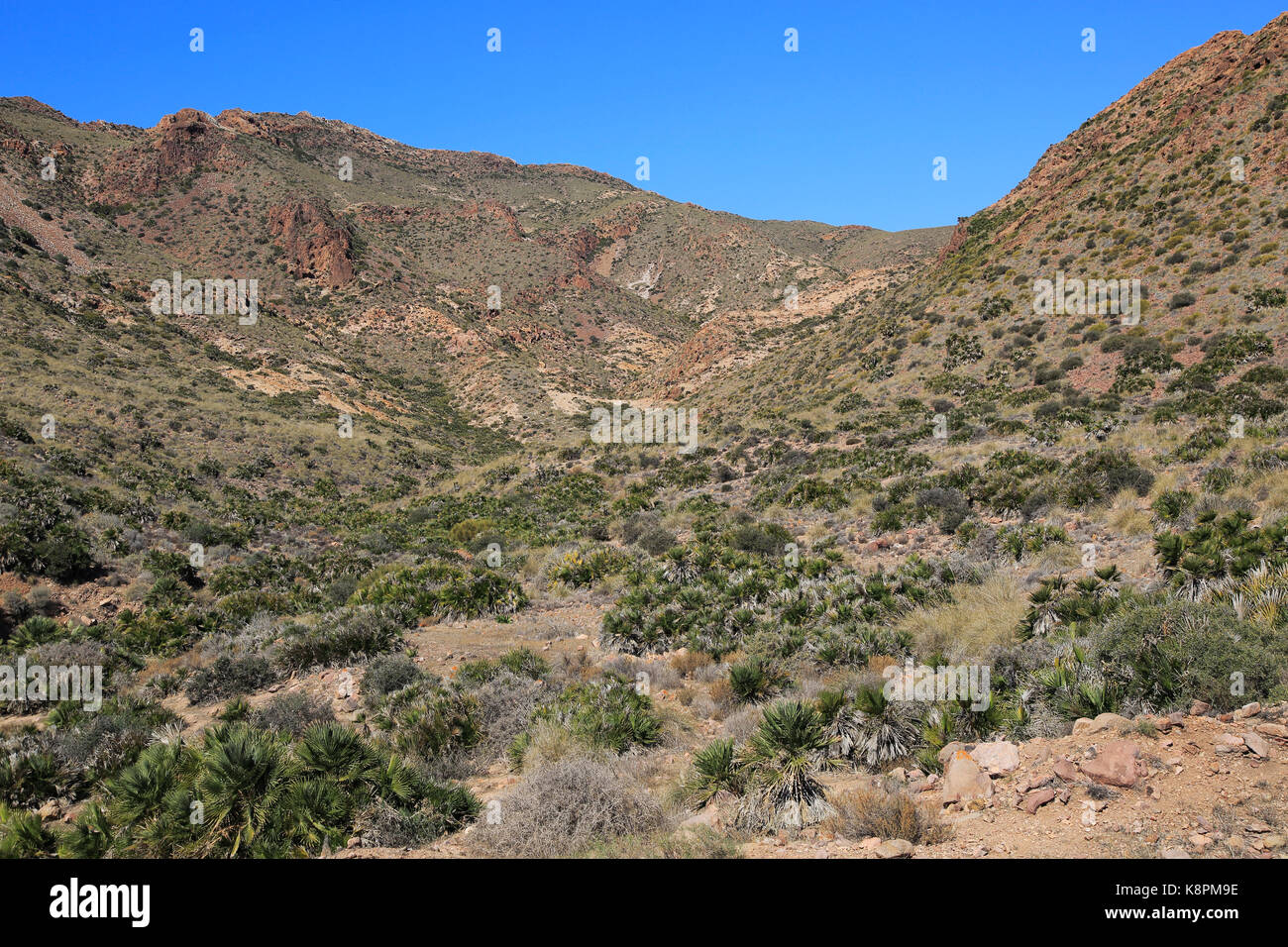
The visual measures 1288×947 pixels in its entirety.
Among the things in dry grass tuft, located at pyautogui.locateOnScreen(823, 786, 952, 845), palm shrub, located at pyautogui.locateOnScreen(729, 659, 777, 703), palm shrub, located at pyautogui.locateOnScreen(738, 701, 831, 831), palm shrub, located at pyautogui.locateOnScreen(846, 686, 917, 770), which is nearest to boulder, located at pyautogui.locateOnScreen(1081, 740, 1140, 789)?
dry grass tuft, located at pyautogui.locateOnScreen(823, 786, 952, 845)

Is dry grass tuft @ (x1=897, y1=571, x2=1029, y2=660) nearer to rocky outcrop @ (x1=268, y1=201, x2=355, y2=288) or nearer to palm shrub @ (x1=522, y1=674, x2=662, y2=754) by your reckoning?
palm shrub @ (x1=522, y1=674, x2=662, y2=754)

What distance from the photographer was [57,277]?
40281 millimetres

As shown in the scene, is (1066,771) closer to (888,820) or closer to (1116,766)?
(1116,766)

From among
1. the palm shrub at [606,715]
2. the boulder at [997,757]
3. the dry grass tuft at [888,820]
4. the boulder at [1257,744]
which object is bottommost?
the palm shrub at [606,715]

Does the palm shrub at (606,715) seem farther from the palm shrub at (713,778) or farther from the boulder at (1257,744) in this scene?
the boulder at (1257,744)

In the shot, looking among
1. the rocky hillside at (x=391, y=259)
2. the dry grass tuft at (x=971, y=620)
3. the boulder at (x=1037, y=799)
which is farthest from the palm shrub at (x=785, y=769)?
the rocky hillside at (x=391, y=259)

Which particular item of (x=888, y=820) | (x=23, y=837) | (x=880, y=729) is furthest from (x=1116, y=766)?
(x=23, y=837)

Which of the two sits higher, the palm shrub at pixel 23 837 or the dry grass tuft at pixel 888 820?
the dry grass tuft at pixel 888 820

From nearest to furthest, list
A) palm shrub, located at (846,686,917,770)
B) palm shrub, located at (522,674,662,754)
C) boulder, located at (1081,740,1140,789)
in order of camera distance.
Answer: boulder, located at (1081,740,1140,789)
palm shrub, located at (846,686,917,770)
palm shrub, located at (522,674,662,754)

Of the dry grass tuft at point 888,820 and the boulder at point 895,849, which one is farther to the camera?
the dry grass tuft at point 888,820

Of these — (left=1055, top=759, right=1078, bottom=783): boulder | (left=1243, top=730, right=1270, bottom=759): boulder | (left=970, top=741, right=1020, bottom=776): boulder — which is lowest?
(left=970, top=741, right=1020, bottom=776): boulder

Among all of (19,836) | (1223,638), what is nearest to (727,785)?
(1223,638)

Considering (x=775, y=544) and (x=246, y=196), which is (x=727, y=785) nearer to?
(x=775, y=544)

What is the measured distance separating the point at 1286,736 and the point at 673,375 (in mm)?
51372
